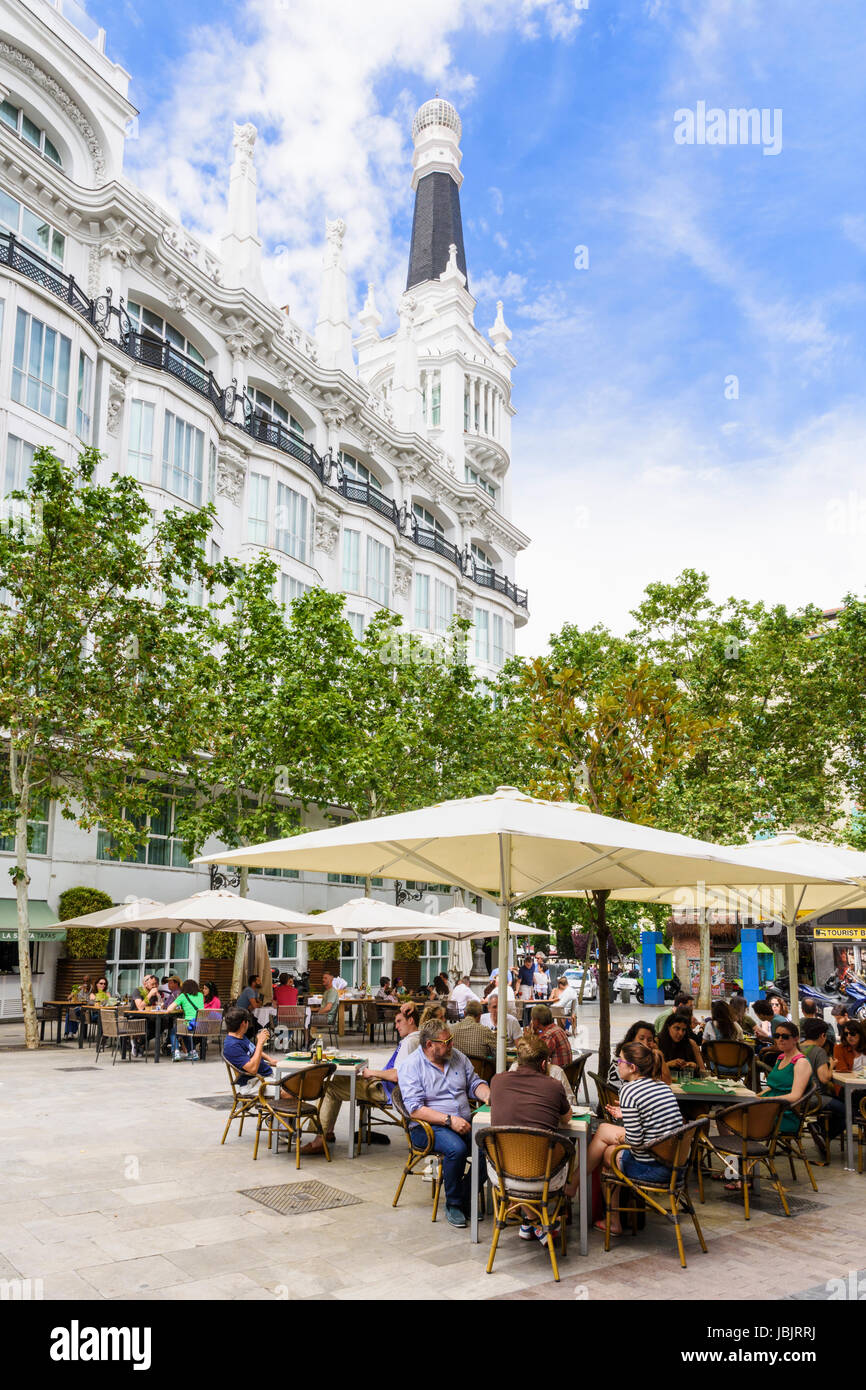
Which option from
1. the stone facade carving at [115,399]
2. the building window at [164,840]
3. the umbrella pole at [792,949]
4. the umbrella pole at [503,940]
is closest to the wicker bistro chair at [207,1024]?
the building window at [164,840]

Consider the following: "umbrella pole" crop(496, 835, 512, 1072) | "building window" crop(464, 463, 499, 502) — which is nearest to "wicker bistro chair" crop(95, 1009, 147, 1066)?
"umbrella pole" crop(496, 835, 512, 1072)

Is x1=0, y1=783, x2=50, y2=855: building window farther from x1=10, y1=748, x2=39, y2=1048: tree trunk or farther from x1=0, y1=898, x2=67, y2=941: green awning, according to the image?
x1=10, y1=748, x2=39, y2=1048: tree trunk

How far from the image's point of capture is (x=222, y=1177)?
8.46m

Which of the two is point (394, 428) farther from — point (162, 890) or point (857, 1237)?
point (857, 1237)

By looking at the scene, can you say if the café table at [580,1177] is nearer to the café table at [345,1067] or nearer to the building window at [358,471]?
the café table at [345,1067]

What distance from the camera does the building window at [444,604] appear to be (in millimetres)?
44662

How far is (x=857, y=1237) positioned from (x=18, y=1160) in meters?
7.09

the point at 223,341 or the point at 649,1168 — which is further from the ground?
the point at 223,341

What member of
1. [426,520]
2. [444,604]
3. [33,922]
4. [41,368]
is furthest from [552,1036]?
[426,520]

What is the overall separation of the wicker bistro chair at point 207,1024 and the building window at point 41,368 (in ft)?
49.9

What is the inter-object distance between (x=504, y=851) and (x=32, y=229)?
85.0ft

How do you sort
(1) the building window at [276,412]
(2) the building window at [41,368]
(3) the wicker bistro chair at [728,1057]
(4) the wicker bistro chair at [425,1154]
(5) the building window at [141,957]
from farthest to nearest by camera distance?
(1) the building window at [276,412]
(5) the building window at [141,957]
(2) the building window at [41,368]
(3) the wicker bistro chair at [728,1057]
(4) the wicker bistro chair at [425,1154]

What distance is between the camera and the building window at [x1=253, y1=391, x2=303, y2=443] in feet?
117

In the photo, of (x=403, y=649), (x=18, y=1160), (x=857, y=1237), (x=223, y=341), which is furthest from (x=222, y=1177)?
(x=223, y=341)
